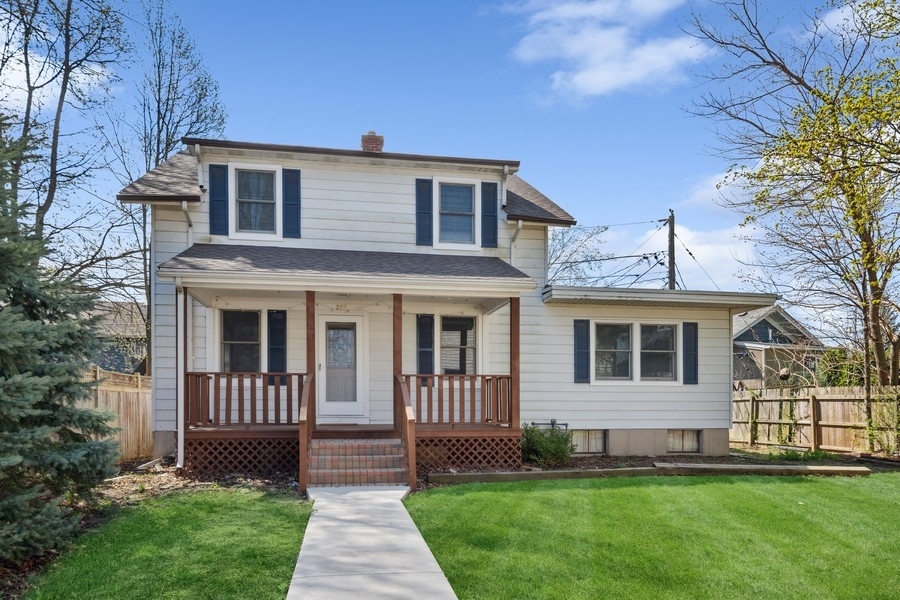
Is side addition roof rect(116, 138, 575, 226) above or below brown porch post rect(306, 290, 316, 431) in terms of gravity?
above

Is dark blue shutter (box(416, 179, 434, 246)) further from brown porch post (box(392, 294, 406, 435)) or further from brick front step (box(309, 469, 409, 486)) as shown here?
brick front step (box(309, 469, 409, 486))

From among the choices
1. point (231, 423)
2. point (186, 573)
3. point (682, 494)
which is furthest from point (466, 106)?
point (186, 573)

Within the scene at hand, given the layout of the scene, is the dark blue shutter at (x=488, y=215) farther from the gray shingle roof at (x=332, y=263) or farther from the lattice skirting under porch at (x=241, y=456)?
the lattice skirting under porch at (x=241, y=456)

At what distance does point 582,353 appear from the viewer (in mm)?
12477

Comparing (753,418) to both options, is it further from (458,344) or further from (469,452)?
(469,452)

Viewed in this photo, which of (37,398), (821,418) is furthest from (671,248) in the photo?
(37,398)

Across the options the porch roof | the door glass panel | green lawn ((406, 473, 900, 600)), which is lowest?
green lawn ((406, 473, 900, 600))

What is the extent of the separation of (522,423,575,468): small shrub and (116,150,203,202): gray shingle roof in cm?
707

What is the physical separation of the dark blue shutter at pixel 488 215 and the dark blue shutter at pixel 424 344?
1843 millimetres

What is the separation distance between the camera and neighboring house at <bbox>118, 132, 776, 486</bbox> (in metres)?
10.2

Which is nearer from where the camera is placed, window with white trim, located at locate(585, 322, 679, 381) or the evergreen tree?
the evergreen tree

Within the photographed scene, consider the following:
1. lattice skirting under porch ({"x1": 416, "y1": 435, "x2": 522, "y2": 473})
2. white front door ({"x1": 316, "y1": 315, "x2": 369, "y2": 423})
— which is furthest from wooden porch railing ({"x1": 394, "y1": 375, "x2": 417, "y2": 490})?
white front door ({"x1": 316, "y1": 315, "x2": 369, "y2": 423})

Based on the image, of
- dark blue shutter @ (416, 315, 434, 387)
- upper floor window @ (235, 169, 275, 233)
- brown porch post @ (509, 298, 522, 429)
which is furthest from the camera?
dark blue shutter @ (416, 315, 434, 387)

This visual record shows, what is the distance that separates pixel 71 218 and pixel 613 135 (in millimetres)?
13710
